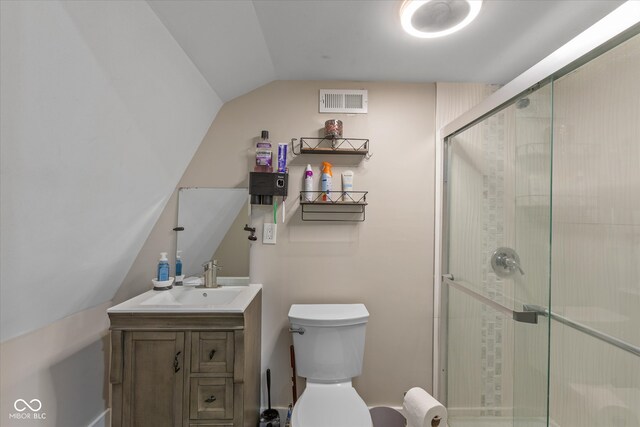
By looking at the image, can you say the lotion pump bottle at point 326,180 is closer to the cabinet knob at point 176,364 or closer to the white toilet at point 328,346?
the white toilet at point 328,346

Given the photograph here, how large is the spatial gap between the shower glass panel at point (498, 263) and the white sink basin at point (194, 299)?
1156 millimetres

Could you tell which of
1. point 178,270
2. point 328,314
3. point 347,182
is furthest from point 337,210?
point 178,270

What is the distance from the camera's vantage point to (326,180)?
188 cm

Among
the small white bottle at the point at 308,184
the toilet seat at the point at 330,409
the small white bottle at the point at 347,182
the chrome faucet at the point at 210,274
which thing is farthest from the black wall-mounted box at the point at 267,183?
the toilet seat at the point at 330,409

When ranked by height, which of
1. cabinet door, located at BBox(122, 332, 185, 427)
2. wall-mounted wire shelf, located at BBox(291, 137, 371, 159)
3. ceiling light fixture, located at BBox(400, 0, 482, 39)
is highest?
ceiling light fixture, located at BBox(400, 0, 482, 39)

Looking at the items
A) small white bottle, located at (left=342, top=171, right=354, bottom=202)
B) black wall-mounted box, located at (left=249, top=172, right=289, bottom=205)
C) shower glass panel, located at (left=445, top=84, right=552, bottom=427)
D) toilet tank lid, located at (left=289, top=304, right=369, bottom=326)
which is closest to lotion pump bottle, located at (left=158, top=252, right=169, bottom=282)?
black wall-mounted box, located at (left=249, top=172, right=289, bottom=205)

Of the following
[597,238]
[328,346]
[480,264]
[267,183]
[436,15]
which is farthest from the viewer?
[267,183]

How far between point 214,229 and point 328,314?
2.92 ft

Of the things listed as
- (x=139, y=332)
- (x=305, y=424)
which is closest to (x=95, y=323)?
(x=139, y=332)

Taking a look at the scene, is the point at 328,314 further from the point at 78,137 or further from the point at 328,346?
the point at 78,137

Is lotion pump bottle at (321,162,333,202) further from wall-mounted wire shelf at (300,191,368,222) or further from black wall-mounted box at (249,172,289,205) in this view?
black wall-mounted box at (249,172,289,205)

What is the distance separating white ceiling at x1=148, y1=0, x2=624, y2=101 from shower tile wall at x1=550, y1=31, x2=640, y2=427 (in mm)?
580

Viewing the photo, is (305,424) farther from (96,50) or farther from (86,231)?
(96,50)

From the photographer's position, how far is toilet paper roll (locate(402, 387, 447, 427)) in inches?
55.6
